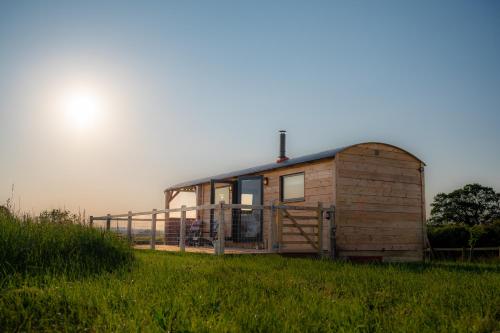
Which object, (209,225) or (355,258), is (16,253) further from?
(209,225)

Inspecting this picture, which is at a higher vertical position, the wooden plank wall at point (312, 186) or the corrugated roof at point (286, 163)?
the corrugated roof at point (286, 163)

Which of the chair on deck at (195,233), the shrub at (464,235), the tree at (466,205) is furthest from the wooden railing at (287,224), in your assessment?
the tree at (466,205)

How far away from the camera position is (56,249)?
258 inches

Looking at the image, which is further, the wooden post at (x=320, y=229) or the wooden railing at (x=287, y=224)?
the wooden post at (x=320, y=229)

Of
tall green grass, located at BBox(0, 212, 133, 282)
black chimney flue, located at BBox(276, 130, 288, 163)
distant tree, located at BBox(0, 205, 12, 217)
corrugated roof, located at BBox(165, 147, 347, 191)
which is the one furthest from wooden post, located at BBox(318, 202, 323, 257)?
distant tree, located at BBox(0, 205, 12, 217)

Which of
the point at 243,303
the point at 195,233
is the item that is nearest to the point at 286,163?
the point at 195,233

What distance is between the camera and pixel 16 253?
5.98 m

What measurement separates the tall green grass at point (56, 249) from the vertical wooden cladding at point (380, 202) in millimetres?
6129

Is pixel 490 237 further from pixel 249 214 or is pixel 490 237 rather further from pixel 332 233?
pixel 249 214

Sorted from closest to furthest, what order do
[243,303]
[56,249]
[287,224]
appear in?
[243,303]
[56,249]
[287,224]

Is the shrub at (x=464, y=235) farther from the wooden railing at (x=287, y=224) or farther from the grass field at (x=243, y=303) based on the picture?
the grass field at (x=243, y=303)

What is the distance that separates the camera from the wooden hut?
11.8 m

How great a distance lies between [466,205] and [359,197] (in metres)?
31.2

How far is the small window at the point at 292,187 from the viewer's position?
13.1 metres
